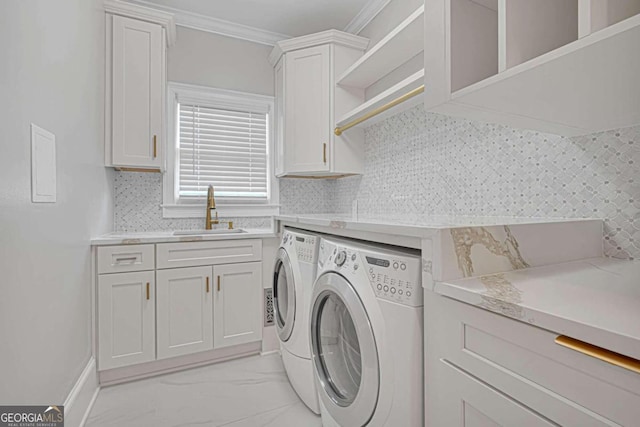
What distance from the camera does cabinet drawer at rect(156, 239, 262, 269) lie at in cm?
207

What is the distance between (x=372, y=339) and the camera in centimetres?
106

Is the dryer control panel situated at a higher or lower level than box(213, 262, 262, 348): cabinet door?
higher

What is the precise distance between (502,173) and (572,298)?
100 cm

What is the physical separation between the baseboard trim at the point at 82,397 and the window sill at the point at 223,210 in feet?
3.83

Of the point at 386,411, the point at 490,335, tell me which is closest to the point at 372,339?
the point at 386,411

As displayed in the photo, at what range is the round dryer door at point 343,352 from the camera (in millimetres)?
1084

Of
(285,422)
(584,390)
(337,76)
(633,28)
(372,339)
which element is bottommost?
(285,422)

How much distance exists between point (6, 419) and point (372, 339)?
1.18 m

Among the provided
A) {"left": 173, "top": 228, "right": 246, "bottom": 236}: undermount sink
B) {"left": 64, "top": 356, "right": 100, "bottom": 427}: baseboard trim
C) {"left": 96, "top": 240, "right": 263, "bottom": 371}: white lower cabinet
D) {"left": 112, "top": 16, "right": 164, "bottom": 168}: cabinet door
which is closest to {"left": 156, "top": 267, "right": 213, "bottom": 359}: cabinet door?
{"left": 96, "top": 240, "right": 263, "bottom": 371}: white lower cabinet

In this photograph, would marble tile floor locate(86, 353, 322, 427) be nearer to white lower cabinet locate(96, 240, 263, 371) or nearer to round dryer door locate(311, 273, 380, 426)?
white lower cabinet locate(96, 240, 263, 371)

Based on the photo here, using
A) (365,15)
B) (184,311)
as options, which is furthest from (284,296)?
(365,15)

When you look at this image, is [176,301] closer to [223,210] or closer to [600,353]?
[223,210]

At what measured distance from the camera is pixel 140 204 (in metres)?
2.52

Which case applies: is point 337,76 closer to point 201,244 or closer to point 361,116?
point 361,116
